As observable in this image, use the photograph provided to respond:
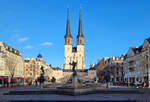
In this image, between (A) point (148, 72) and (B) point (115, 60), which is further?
(B) point (115, 60)

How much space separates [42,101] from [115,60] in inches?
4539

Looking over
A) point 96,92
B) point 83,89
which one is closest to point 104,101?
point 83,89

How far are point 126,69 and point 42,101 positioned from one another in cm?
8267

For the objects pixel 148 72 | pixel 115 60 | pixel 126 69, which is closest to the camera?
pixel 148 72

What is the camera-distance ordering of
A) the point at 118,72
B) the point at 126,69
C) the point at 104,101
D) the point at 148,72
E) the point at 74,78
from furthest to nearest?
the point at 118,72 → the point at 126,69 → the point at 148,72 → the point at 74,78 → the point at 104,101

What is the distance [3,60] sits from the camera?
88250mm

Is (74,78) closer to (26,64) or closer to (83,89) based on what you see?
(83,89)

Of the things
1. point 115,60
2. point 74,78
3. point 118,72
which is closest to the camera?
point 74,78

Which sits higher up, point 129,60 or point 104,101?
point 129,60

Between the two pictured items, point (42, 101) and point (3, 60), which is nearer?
point (42, 101)

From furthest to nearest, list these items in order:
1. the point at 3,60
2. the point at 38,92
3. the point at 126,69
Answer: the point at 126,69, the point at 3,60, the point at 38,92

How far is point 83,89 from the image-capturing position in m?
25.4

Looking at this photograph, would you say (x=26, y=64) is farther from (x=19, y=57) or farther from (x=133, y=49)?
(x=133, y=49)

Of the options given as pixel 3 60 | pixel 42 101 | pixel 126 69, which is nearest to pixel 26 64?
pixel 3 60
